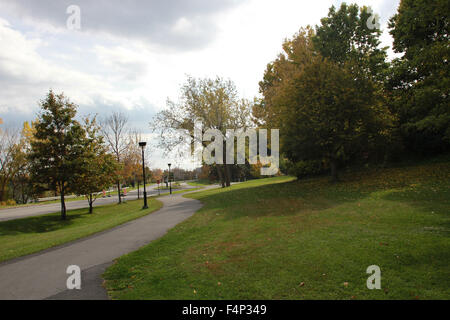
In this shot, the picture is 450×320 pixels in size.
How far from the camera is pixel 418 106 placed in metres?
17.3

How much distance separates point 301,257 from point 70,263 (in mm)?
6009

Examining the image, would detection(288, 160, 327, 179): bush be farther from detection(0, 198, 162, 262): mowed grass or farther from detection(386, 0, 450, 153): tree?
detection(0, 198, 162, 262): mowed grass

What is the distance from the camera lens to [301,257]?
556cm

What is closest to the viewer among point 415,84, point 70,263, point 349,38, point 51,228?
point 70,263

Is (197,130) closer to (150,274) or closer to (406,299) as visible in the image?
(150,274)

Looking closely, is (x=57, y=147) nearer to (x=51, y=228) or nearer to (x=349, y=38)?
(x=51, y=228)

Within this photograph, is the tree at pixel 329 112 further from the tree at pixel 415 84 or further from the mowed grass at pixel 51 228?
the mowed grass at pixel 51 228

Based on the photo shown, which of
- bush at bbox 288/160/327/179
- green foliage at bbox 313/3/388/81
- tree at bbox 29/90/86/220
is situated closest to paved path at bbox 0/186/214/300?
tree at bbox 29/90/86/220

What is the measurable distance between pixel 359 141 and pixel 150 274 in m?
17.4

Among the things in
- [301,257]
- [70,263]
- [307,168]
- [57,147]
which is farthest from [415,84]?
[57,147]

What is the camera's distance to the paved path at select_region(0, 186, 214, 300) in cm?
494

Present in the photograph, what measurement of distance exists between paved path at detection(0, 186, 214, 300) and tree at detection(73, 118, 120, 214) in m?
10.0

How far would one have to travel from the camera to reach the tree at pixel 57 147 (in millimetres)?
17484

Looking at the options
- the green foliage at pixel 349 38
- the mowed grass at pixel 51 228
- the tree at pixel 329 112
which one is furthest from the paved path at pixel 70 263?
the green foliage at pixel 349 38
